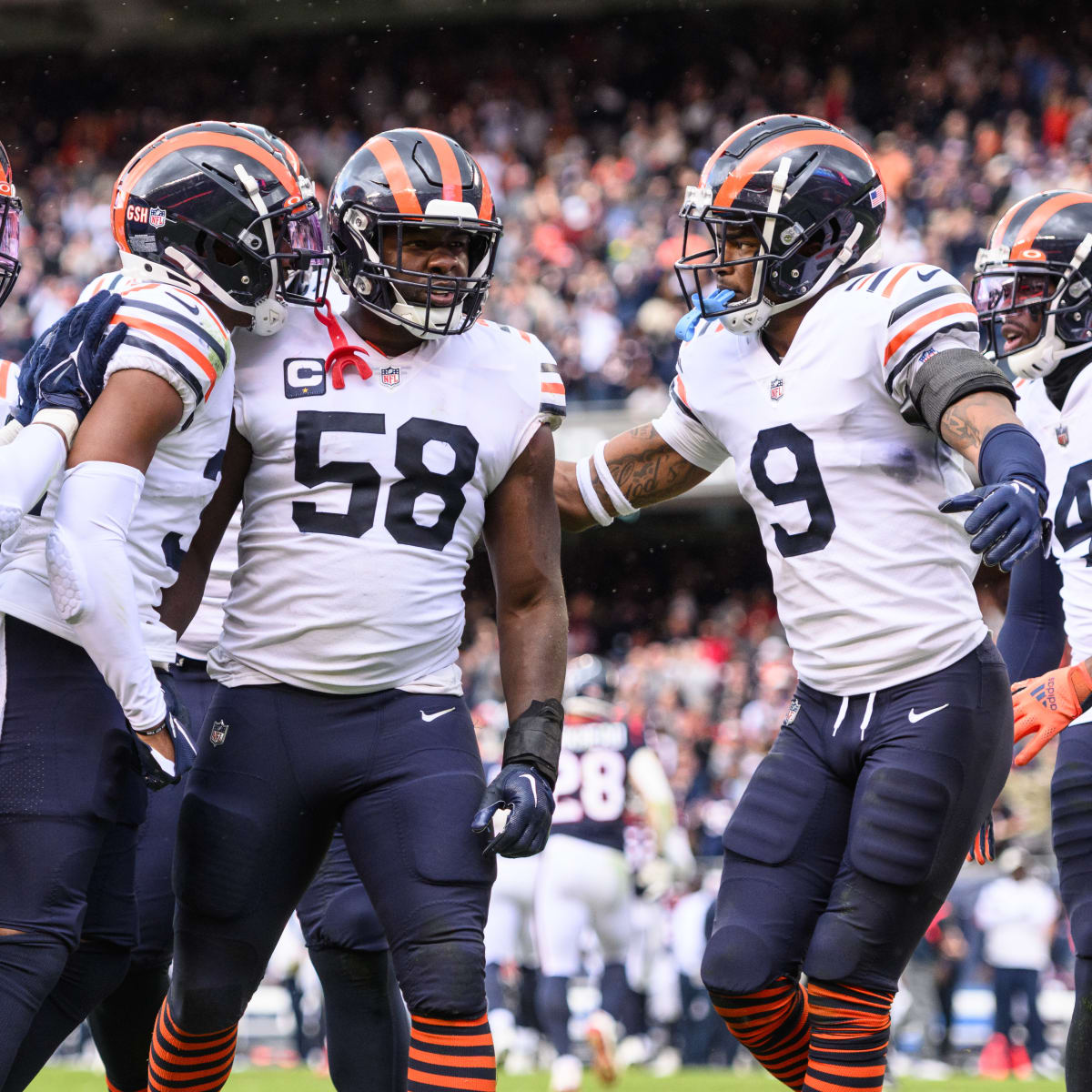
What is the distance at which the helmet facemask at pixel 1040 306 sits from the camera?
4.50 m

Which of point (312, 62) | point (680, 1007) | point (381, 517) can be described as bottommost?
point (680, 1007)

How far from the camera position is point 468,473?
3582 mm

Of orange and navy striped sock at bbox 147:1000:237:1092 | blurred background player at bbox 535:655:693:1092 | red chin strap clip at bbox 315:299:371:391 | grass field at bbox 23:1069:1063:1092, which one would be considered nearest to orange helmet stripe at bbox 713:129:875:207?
red chin strap clip at bbox 315:299:371:391

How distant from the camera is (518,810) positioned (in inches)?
134

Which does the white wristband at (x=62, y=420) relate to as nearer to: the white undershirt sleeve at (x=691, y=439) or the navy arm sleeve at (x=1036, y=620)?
the white undershirt sleeve at (x=691, y=439)

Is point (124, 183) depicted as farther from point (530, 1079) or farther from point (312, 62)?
point (312, 62)

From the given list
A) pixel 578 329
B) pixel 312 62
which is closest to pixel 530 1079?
pixel 578 329

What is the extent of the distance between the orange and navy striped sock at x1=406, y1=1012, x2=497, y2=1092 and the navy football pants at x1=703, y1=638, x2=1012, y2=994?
2.16 feet

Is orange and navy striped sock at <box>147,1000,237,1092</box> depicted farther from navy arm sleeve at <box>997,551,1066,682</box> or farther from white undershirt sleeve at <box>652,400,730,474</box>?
navy arm sleeve at <box>997,551,1066,682</box>

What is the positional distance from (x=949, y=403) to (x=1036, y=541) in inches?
16.6

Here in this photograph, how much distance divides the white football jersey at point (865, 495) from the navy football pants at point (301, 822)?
2.94ft

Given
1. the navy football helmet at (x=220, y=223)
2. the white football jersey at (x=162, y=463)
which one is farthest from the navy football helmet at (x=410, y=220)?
the white football jersey at (x=162, y=463)

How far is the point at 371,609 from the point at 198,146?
3.63ft

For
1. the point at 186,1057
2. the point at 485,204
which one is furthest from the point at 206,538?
the point at 186,1057
